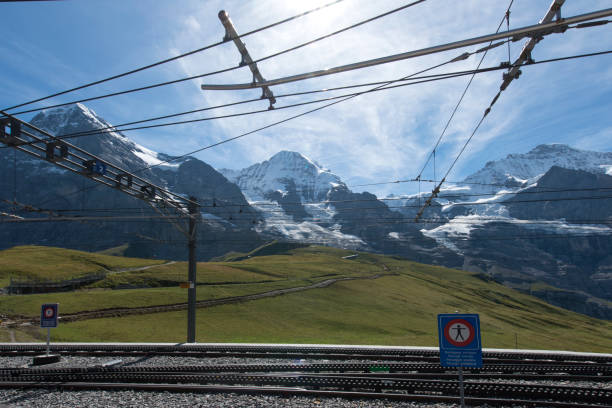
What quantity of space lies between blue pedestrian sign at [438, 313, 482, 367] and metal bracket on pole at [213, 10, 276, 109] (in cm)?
756

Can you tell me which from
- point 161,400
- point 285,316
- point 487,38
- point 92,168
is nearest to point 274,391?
point 161,400

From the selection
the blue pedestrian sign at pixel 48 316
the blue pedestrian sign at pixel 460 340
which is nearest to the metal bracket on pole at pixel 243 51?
the blue pedestrian sign at pixel 460 340

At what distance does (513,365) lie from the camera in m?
17.5

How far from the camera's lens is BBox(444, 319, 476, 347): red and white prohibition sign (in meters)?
9.14

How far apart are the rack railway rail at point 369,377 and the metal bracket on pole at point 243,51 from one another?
10.5m

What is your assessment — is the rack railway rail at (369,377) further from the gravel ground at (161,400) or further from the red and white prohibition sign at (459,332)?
the red and white prohibition sign at (459,332)

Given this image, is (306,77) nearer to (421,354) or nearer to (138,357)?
(421,354)

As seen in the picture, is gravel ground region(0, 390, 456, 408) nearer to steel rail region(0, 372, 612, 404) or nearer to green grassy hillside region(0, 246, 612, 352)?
Result: steel rail region(0, 372, 612, 404)

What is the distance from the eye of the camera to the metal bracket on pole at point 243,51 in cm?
932

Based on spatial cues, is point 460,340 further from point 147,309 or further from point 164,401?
point 147,309

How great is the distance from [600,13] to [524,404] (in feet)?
38.9

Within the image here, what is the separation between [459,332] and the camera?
926cm

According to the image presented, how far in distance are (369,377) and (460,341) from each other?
289 inches

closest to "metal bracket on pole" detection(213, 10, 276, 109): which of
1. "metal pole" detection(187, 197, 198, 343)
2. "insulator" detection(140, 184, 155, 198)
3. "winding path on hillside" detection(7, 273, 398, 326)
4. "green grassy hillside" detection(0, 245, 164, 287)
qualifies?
"insulator" detection(140, 184, 155, 198)
